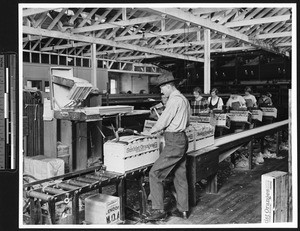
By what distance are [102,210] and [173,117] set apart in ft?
3.80

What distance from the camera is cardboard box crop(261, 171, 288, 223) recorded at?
3.29 meters

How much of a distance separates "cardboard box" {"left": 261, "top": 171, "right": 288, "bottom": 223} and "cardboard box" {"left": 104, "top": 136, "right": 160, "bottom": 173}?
1.24 metres

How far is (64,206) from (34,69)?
820 centimetres

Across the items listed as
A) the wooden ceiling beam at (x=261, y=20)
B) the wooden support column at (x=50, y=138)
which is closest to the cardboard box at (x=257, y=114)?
the wooden ceiling beam at (x=261, y=20)

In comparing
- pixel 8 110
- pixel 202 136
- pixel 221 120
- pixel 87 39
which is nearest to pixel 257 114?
pixel 221 120

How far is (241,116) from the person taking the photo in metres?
7.56

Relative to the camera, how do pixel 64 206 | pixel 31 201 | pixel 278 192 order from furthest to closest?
pixel 64 206 < pixel 278 192 < pixel 31 201

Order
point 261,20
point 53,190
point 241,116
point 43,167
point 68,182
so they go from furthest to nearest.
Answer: point 241,116 → point 261,20 → point 43,167 → point 68,182 → point 53,190

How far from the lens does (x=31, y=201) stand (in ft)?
10.2

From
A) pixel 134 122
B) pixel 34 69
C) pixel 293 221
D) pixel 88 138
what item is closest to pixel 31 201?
pixel 88 138

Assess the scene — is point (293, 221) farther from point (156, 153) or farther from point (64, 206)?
point (64, 206)

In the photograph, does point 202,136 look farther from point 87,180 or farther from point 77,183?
point 77,183

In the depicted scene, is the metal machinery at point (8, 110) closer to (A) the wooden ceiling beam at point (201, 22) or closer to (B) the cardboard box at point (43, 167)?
(B) the cardboard box at point (43, 167)

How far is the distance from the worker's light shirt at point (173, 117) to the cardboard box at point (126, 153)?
221 mm
